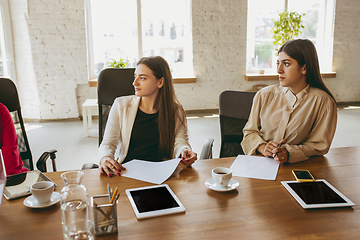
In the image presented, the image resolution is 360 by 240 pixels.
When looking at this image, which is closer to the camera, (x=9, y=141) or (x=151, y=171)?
(x=151, y=171)

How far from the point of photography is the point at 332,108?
1629mm

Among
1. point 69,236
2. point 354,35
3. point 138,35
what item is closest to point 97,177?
point 69,236

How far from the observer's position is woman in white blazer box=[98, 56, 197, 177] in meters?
1.77

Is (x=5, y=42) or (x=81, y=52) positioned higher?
(x=5, y=42)

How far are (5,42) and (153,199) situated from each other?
5.03 meters

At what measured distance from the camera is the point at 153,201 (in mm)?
1099

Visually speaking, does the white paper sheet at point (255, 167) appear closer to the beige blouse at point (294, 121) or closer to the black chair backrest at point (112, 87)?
the beige blouse at point (294, 121)

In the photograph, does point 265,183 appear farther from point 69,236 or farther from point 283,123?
point 69,236

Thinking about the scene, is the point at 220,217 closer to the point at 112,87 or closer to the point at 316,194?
the point at 316,194

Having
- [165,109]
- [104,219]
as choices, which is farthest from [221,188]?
[165,109]

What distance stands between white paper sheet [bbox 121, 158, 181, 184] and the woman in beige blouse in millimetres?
504

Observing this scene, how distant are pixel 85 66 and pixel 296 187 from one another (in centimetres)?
486

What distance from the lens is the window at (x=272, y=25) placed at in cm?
634

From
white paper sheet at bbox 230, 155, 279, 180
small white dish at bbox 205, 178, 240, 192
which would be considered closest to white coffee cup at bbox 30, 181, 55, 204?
small white dish at bbox 205, 178, 240, 192
